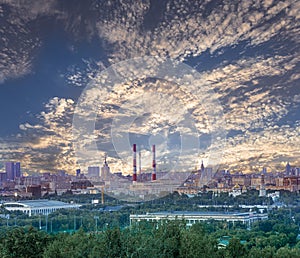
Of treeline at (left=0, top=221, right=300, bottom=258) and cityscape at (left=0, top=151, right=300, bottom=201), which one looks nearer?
treeline at (left=0, top=221, right=300, bottom=258)

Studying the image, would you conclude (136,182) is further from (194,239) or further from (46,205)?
(194,239)

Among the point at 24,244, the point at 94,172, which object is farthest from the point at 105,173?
the point at 24,244

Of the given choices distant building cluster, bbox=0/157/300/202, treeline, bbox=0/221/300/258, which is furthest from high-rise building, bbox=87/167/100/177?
treeline, bbox=0/221/300/258

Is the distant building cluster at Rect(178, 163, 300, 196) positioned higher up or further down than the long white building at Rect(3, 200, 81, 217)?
higher up

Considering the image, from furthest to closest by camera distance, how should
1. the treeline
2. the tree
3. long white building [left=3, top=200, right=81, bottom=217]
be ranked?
long white building [left=3, top=200, right=81, bottom=217] < the tree < the treeline

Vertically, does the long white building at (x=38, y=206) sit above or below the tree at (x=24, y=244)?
below

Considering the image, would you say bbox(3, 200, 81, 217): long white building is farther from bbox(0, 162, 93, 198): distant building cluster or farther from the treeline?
the treeline

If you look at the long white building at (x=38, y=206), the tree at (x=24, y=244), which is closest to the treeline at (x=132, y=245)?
the tree at (x=24, y=244)

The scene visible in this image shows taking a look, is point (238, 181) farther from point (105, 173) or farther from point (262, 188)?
point (105, 173)

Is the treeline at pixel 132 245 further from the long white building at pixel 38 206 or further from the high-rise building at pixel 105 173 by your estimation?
the high-rise building at pixel 105 173

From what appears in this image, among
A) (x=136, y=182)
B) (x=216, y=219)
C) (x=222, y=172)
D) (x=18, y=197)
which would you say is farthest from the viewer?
(x=222, y=172)

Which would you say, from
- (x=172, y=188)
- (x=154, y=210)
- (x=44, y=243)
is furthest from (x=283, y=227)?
(x=172, y=188)
